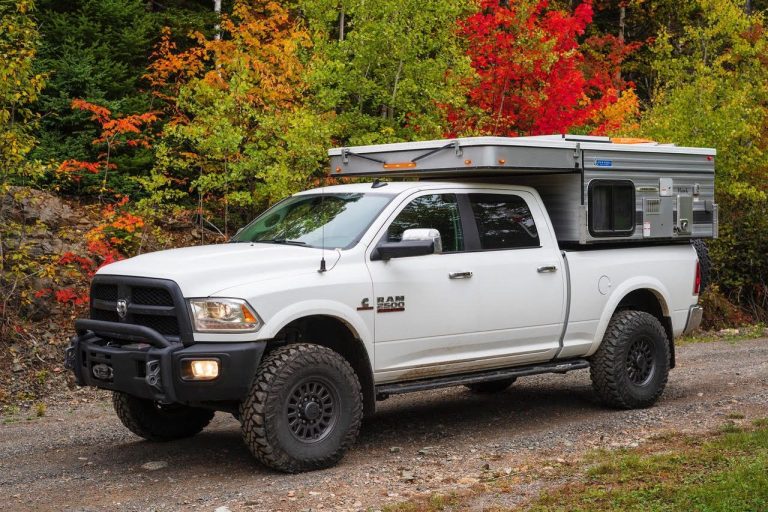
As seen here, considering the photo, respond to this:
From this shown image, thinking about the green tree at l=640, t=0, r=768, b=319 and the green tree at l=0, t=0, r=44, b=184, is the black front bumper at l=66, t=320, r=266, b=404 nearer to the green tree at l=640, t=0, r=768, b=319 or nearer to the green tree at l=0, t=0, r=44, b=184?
the green tree at l=0, t=0, r=44, b=184

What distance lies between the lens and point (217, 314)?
6.73 m

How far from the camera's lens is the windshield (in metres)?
7.79

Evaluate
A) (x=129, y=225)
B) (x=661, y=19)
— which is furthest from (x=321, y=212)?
(x=661, y=19)

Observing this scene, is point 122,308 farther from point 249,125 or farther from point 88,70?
point 88,70

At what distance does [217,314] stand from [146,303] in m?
0.62

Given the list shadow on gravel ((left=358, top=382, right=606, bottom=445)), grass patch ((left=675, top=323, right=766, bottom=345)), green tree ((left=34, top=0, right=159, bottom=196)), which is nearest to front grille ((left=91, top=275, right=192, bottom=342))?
shadow on gravel ((left=358, top=382, right=606, bottom=445))

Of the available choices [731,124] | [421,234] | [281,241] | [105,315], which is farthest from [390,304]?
[731,124]

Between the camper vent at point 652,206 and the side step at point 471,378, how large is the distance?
161 centimetres

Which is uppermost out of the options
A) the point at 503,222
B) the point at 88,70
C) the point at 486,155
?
the point at 88,70

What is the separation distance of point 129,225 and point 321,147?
8.89 ft

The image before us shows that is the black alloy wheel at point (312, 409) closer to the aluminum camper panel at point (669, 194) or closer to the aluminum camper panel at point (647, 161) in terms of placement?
the aluminum camper panel at point (669, 194)

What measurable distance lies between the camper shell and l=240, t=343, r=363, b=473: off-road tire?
7.27 feet

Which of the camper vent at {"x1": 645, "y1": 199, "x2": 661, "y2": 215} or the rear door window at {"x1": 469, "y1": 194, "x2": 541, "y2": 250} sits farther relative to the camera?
the camper vent at {"x1": 645, "y1": 199, "x2": 661, "y2": 215}

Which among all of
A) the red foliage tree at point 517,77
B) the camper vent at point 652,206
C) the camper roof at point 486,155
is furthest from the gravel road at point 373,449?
the red foliage tree at point 517,77
